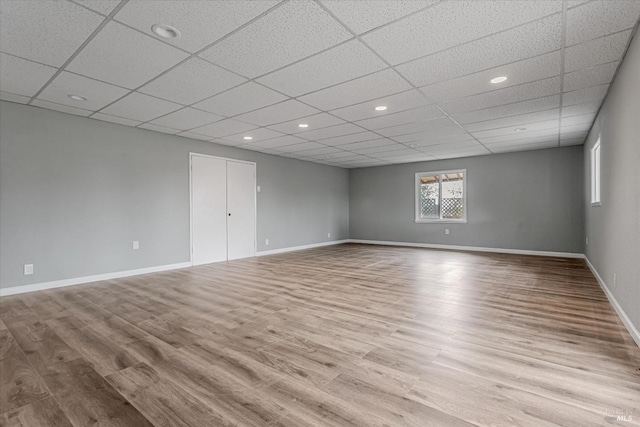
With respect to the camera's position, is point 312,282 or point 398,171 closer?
point 312,282

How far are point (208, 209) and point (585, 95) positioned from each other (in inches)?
237

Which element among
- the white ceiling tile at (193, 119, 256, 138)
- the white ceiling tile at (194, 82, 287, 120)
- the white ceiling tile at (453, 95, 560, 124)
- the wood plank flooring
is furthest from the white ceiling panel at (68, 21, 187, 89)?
the white ceiling tile at (453, 95, 560, 124)

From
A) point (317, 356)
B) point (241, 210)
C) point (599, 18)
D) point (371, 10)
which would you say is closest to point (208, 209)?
point (241, 210)

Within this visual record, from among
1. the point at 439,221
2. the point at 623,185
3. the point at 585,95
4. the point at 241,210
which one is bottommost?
the point at 439,221

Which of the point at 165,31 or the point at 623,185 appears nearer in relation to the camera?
the point at 165,31

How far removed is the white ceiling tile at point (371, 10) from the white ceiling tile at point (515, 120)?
10.6 ft

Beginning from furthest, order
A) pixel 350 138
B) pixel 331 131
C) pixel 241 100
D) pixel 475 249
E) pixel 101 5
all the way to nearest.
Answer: pixel 475 249
pixel 350 138
pixel 331 131
pixel 241 100
pixel 101 5

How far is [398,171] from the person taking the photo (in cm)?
896

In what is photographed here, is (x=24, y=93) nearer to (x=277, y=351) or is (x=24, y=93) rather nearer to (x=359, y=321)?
(x=277, y=351)

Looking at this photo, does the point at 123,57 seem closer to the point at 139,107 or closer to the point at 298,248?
the point at 139,107

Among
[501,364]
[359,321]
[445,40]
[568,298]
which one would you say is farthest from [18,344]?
[568,298]

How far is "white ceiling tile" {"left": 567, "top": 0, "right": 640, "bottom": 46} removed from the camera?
79.6 inches

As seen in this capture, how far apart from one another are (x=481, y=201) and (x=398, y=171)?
237 centimetres

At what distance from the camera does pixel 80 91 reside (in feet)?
11.4
